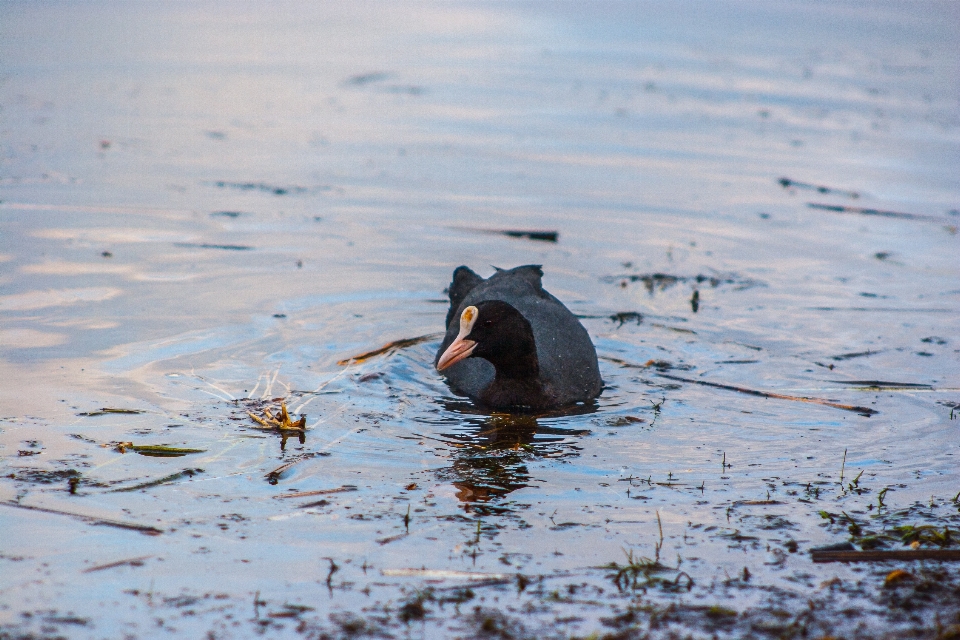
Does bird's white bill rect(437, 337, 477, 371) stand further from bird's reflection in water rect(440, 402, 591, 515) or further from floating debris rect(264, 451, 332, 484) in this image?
floating debris rect(264, 451, 332, 484)

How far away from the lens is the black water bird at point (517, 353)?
647 centimetres

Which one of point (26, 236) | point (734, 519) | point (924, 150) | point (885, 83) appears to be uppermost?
point (885, 83)

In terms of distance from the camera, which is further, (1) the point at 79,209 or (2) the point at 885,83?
(2) the point at 885,83

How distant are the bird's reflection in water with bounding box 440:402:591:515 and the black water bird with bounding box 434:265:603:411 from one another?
8.5 inches

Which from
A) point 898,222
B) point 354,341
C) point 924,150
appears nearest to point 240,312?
point 354,341

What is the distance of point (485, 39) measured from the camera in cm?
2219

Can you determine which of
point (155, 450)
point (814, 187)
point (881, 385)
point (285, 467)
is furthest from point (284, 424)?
point (814, 187)

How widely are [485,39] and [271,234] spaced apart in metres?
13.6

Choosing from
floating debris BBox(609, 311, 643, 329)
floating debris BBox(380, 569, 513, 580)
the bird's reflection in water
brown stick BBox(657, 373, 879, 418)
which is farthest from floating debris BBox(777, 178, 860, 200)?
floating debris BBox(380, 569, 513, 580)

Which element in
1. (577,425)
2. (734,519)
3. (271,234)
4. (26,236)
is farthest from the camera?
(271,234)

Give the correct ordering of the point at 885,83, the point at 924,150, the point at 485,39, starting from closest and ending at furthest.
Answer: the point at 924,150, the point at 885,83, the point at 485,39

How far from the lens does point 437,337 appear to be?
7742 mm

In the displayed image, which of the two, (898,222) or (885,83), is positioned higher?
(885,83)

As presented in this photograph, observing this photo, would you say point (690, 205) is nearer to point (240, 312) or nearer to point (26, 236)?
point (240, 312)
